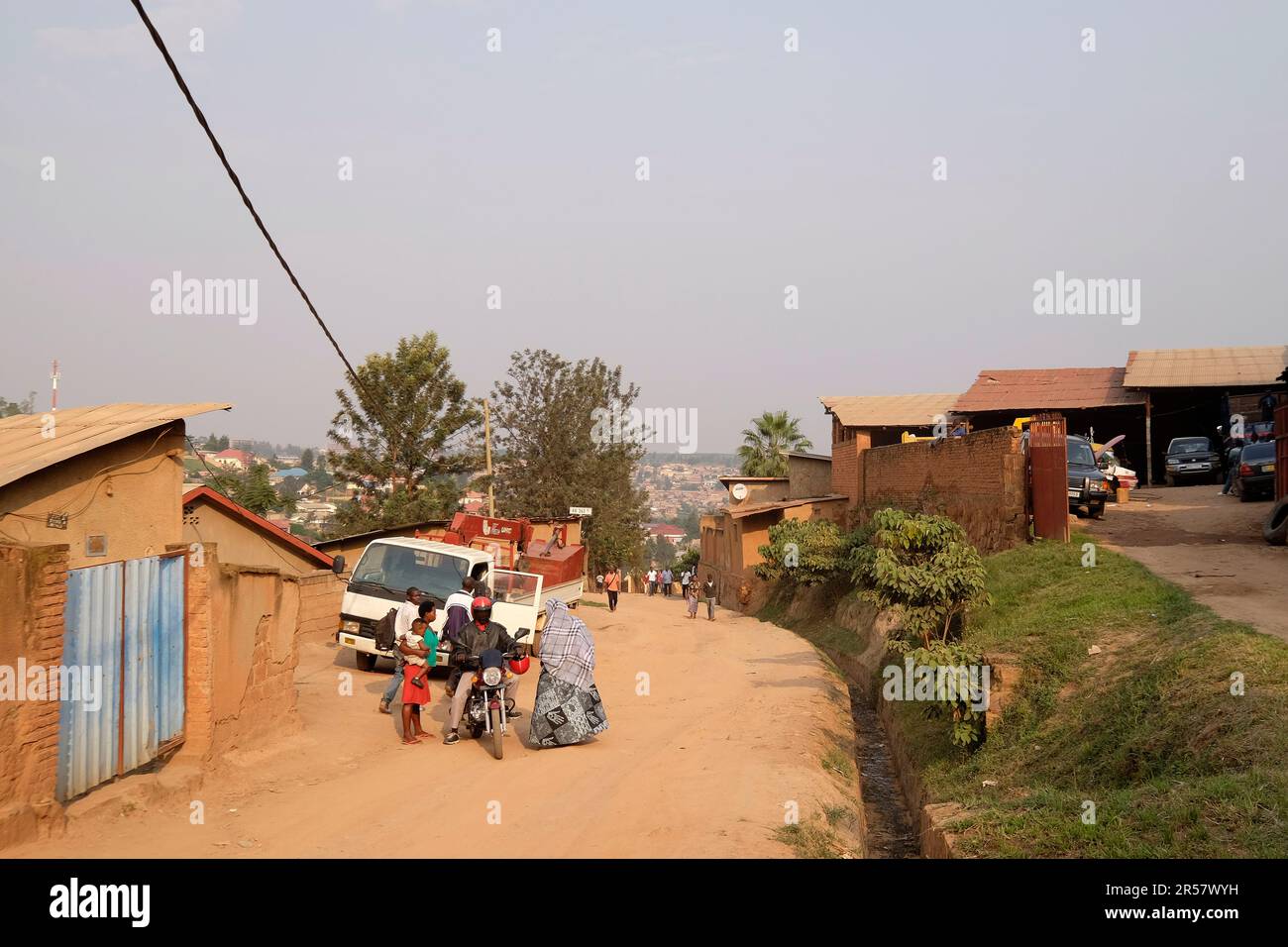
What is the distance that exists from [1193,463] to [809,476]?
1746cm

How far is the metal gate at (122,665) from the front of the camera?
7574 millimetres

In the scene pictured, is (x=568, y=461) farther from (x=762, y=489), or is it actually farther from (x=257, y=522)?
(x=257, y=522)

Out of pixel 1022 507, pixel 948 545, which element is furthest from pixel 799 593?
pixel 948 545

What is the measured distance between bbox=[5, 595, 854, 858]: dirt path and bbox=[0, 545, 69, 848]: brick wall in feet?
0.86

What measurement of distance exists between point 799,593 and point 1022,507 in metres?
14.7

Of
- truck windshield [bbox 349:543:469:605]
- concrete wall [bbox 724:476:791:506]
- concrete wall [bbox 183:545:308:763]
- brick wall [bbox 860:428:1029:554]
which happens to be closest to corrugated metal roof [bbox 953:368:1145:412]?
Answer: brick wall [bbox 860:428:1029:554]

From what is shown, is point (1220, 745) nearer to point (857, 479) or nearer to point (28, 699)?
point (28, 699)

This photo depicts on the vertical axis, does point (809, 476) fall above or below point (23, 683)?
above

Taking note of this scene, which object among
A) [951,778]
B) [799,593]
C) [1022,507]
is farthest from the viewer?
[799,593]

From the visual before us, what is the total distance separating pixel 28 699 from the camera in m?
6.78

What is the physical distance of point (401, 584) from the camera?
53.4 ft

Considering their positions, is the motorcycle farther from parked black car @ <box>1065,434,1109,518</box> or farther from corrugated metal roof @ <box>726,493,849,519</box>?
corrugated metal roof @ <box>726,493,849,519</box>

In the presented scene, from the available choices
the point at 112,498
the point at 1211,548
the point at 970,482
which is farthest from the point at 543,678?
the point at 970,482

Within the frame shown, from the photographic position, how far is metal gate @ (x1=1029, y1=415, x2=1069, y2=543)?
66.7 ft
